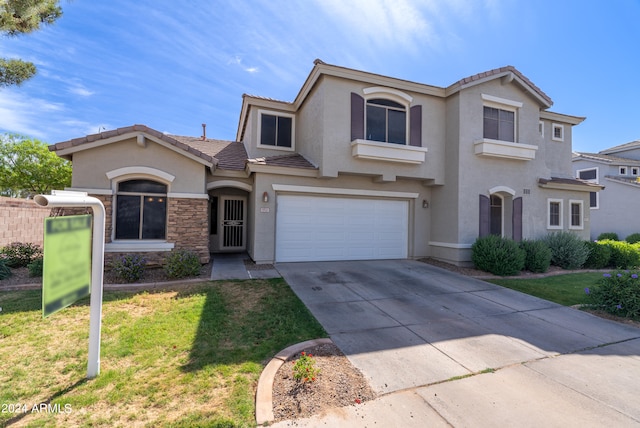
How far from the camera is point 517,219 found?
37.5 feet

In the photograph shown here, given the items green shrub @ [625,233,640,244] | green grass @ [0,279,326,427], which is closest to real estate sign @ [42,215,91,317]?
green grass @ [0,279,326,427]

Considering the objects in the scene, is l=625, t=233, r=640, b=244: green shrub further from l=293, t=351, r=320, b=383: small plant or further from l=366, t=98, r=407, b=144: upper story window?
l=293, t=351, r=320, b=383: small plant

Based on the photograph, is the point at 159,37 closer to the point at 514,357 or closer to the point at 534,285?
the point at 514,357

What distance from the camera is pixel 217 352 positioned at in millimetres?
4086

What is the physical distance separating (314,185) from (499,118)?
26.6ft

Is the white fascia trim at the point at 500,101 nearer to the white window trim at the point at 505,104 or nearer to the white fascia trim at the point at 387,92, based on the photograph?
the white window trim at the point at 505,104

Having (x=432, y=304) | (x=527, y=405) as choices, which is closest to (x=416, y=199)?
(x=432, y=304)

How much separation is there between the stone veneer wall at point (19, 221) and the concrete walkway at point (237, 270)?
25.3ft

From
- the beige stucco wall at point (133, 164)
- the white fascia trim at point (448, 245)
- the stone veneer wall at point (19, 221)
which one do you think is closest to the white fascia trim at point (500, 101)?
the white fascia trim at point (448, 245)

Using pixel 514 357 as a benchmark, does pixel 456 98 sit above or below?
above

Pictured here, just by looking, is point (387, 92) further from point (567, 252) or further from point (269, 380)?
point (269, 380)

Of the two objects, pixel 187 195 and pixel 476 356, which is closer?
pixel 476 356

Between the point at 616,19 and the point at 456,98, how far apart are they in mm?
4810

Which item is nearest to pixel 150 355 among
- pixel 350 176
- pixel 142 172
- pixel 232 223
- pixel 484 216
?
pixel 142 172
